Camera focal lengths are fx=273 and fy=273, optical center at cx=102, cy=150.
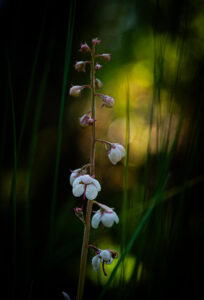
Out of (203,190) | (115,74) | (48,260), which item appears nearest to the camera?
(48,260)

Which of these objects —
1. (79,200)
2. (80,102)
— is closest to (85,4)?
(80,102)

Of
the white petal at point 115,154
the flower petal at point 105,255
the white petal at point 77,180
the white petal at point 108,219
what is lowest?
the flower petal at point 105,255

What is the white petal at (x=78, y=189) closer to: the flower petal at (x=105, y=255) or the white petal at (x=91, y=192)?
the white petal at (x=91, y=192)

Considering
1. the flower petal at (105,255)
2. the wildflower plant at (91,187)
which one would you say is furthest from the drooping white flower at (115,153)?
the flower petal at (105,255)

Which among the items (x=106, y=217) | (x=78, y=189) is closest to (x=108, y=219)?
(x=106, y=217)

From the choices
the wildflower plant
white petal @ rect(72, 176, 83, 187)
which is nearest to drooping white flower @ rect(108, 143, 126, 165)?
the wildflower plant

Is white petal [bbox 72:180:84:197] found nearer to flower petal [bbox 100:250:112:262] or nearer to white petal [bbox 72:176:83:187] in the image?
white petal [bbox 72:176:83:187]

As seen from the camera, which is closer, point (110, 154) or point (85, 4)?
point (110, 154)

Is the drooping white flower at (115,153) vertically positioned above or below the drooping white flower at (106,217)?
above

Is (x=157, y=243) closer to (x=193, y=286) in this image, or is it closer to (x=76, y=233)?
(x=193, y=286)
